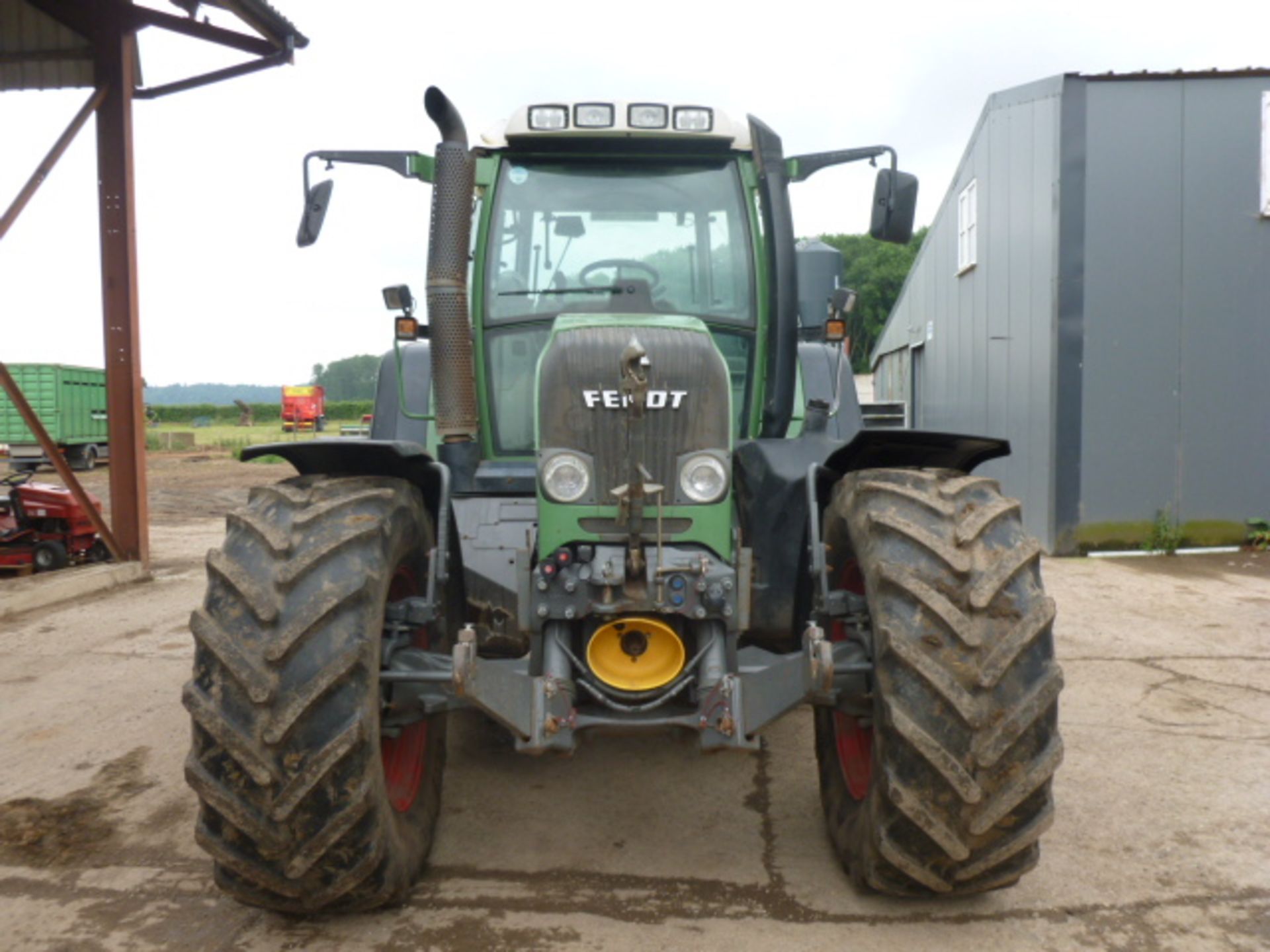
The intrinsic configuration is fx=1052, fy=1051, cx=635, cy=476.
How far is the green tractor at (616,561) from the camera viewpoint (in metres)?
2.56

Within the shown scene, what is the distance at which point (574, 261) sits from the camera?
414cm

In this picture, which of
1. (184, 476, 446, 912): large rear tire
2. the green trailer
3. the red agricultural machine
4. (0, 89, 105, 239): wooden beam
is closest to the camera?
(184, 476, 446, 912): large rear tire

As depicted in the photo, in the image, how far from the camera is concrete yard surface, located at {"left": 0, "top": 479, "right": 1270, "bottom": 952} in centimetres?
280

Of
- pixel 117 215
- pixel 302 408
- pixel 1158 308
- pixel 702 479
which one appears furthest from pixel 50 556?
pixel 302 408

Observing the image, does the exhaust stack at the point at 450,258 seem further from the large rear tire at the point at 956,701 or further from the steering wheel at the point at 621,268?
the large rear tire at the point at 956,701

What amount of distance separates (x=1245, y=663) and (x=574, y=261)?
13.8 ft

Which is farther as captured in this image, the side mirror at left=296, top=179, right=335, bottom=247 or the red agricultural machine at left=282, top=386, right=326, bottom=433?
the red agricultural machine at left=282, top=386, right=326, bottom=433

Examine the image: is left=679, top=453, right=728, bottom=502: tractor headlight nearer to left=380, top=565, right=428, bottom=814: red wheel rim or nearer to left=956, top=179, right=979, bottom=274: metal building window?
left=380, top=565, right=428, bottom=814: red wheel rim

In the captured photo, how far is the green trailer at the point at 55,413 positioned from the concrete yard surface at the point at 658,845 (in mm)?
22186

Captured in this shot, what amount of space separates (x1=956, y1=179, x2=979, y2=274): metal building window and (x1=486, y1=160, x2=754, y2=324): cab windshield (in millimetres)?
8683

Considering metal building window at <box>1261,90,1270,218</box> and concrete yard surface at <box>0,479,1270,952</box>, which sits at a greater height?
metal building window at <box>1261,90,1270,218</box>

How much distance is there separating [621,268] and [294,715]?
7.38 feet

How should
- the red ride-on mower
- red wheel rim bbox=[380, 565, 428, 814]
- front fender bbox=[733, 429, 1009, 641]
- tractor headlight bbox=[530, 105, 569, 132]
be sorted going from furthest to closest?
1. the red ride-on mower
2. tractor headlight bbox=[530, 105, 569, 132]
3. front fender bbox=[733, 429, 1009, 641]
4. red wheel rim bbox=[380, 565, 428, 814]

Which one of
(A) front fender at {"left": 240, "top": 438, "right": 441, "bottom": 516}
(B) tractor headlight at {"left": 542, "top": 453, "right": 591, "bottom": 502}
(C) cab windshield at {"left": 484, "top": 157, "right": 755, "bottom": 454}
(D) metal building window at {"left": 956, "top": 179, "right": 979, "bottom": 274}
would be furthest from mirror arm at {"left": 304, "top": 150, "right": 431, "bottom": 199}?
(D) metal building window at {"left": 956, "top": 179, "right": 979, "bottom": 274}
